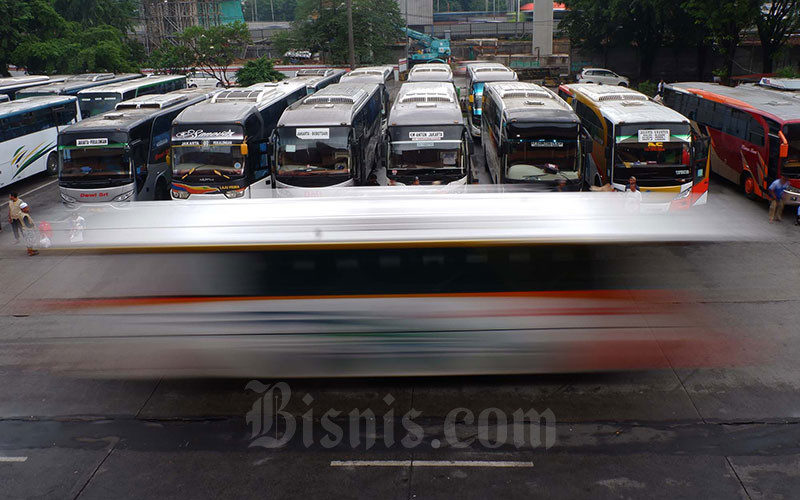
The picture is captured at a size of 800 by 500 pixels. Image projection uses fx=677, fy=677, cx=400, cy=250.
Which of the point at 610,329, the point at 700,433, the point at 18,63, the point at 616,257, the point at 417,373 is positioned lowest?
the point at 700,433

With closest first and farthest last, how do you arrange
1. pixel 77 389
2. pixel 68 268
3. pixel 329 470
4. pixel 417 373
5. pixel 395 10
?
pixel 329 470 < pixel 417 373 < pixel 77 389 < pixel 68 268 < pixel 395 10

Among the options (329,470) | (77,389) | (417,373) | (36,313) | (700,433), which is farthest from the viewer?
(36,313)

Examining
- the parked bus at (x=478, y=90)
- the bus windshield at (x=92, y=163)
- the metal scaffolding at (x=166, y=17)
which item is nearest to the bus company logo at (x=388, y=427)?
the bus windshield at (x=92, y=163)

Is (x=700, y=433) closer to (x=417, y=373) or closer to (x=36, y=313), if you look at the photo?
(x=417, y=373)

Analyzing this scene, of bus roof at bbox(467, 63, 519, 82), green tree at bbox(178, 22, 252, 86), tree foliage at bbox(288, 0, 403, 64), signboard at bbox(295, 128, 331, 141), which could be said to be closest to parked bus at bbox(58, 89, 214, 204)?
signboard at bbox(295, 128, 331, 141)

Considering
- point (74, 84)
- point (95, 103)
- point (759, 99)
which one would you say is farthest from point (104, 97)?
point (759, 99)

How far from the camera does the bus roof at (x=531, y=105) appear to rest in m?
15.1

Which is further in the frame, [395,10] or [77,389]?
[395,10]

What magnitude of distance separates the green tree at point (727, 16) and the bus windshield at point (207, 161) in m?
23.8

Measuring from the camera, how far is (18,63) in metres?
38.4

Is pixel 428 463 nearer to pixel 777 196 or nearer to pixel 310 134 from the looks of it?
pixel 310 134

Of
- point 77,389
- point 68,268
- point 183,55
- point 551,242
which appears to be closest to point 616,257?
point 551,242

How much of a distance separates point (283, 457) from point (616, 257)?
4.28m

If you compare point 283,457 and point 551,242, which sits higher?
point 551,242
